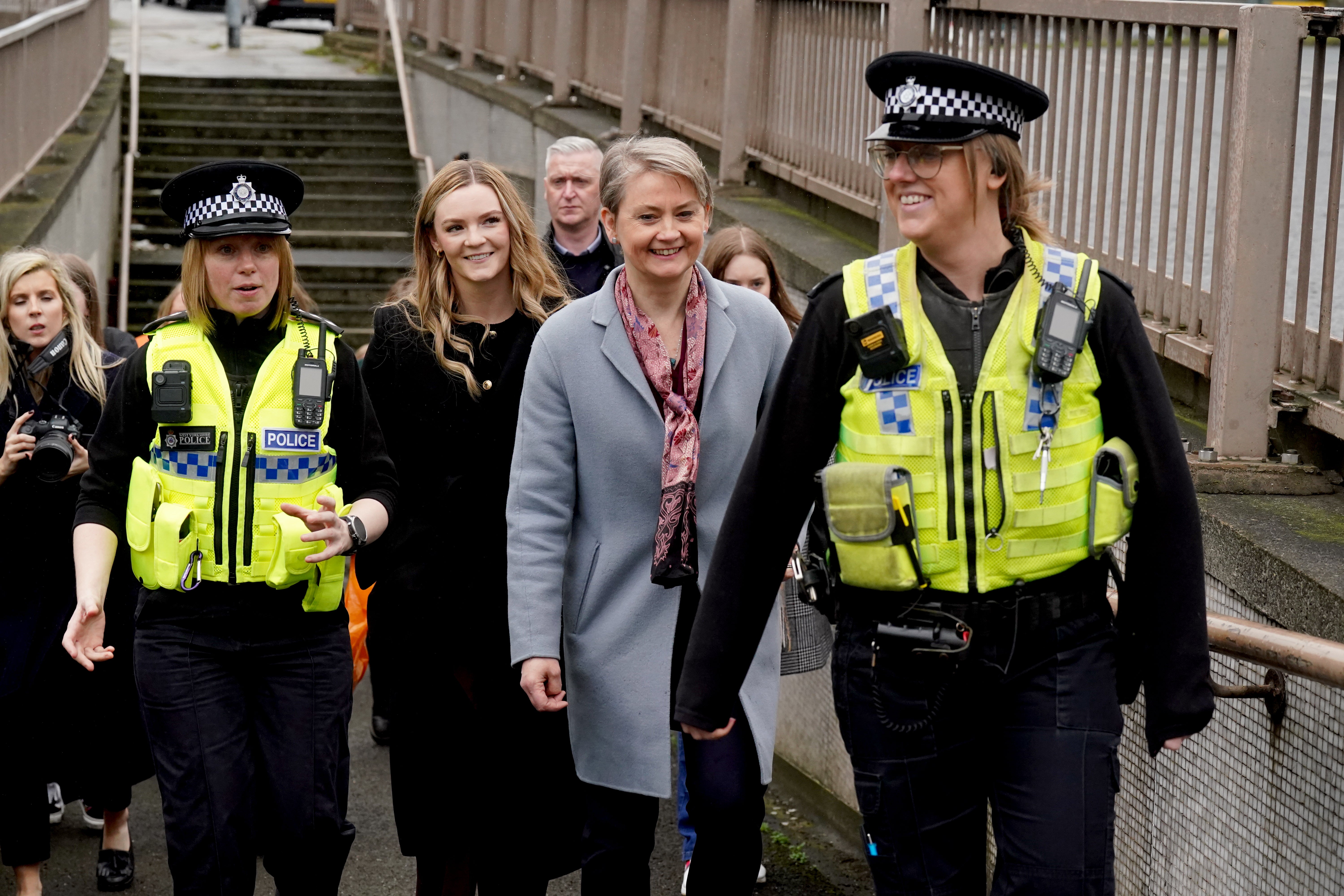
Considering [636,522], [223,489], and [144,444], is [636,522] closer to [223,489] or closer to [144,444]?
[223,489]

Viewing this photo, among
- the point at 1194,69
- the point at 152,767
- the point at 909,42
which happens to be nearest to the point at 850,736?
the point at 1194,69

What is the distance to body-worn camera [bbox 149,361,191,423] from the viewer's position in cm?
403

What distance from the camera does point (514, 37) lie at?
51.8 ft

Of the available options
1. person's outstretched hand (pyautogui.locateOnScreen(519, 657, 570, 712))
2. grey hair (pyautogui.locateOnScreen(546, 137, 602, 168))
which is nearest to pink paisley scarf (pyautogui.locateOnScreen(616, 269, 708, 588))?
person's outstretched hand (pyautogui.locateOnScreen(519, 657, 570, 712))

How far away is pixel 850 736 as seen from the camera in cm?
307

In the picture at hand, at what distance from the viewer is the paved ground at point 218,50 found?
826 inches

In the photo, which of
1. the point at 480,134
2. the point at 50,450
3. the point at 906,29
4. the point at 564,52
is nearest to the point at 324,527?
the point at 50,450

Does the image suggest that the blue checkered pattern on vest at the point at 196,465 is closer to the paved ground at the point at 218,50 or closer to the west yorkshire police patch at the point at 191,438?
A: the west yorkshire police patch at the point at 191,438

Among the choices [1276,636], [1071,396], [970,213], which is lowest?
[1276,636]

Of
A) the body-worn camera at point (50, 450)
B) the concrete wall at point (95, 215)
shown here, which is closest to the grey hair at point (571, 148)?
the body-worn camera at point (50, 450)

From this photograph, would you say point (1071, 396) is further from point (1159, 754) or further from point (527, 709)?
point (527, 709)

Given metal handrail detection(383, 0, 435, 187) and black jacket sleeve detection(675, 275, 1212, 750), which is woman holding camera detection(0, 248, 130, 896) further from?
metal handrail detection(383, 0, 435, 187)

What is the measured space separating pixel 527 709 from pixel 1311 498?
2057 millimetres

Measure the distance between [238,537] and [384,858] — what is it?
2.03 meters
